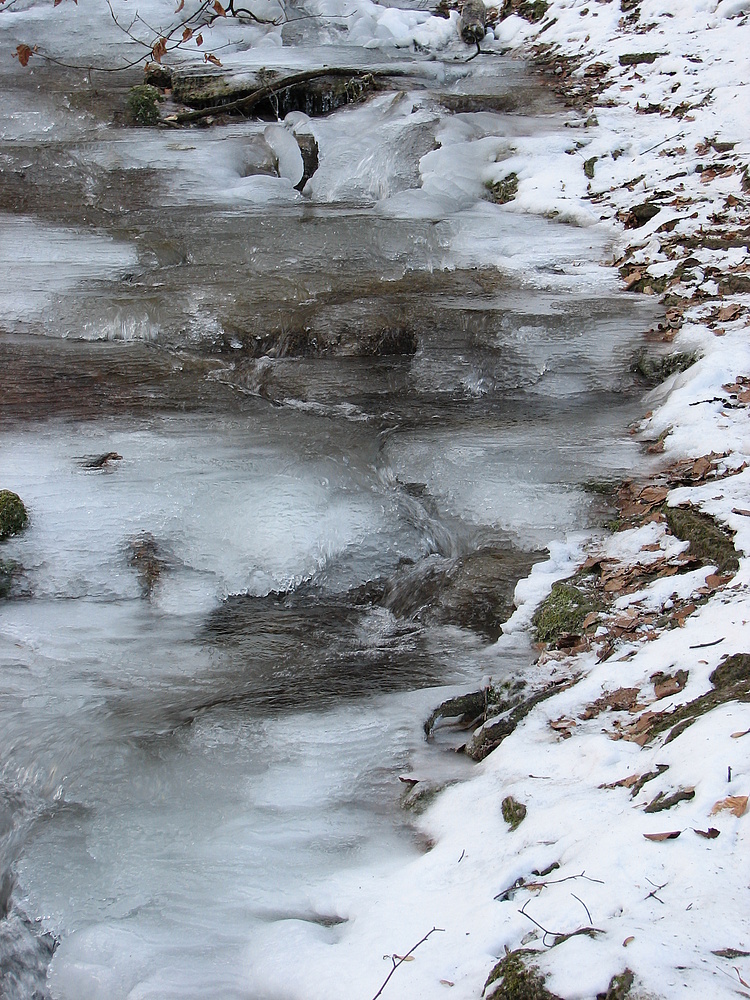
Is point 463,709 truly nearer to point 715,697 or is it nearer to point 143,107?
point 715,697

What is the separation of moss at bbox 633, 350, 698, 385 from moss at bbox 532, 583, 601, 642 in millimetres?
2147

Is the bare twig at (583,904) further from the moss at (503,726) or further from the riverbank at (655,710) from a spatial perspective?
the moss at (503,726)

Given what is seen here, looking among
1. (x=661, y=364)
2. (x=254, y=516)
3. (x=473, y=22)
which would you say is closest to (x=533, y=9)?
(x=473, y=22)

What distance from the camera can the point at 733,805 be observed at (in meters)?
2.16

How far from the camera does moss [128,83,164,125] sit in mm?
9844

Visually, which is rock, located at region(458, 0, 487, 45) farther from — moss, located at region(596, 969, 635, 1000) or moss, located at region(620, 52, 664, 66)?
moss, located at region(596, 969, 635, 1000)

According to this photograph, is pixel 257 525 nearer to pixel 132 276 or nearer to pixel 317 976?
pixel 317 976

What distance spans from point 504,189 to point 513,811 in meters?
6.83

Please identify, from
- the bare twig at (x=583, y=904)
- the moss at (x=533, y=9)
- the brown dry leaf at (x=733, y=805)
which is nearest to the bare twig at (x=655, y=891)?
the bare twig at (x=583, y=904)

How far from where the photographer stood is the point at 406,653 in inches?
154

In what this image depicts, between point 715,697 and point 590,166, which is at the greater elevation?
point 590,166

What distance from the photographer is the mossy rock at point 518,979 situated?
188 centimetres

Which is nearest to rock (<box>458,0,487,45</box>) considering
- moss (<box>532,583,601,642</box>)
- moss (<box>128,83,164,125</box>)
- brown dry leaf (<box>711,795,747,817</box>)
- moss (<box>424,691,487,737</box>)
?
moss (<box>128,83,164,125</box>)

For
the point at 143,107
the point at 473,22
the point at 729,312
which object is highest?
the point at 473,22
